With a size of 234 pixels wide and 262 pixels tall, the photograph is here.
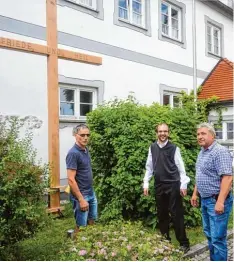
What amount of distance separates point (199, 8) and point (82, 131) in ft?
33.1

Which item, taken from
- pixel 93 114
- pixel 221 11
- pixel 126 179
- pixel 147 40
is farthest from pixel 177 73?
pixel 126 179

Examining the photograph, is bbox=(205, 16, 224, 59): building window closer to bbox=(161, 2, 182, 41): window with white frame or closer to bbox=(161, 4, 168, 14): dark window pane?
bbox=(161, 2, 182, 41): window with white frame

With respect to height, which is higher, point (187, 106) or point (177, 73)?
point (177, 73)

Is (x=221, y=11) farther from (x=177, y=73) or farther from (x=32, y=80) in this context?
(x=32, y=80)

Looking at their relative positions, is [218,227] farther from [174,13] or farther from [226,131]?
[174,13]

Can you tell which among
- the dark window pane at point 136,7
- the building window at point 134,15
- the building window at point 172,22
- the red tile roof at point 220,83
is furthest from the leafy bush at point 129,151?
the red tile roof at point 220,83

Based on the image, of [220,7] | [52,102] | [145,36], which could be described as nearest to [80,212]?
[52,102]

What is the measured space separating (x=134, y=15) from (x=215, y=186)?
771 cm

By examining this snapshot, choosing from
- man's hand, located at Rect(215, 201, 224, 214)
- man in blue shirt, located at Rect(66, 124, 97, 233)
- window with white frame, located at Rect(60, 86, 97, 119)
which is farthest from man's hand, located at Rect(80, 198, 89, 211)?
window with white frame, located at Rect(60, 86, 97, 119)

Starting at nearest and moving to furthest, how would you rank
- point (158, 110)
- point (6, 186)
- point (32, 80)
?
point (6, 186) < point (158, 110) < point (32, 80)

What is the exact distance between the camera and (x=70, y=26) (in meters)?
8.30

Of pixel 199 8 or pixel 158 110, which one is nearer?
pixel 158 110

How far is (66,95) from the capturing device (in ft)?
27.6

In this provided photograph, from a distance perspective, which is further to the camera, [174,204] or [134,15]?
[134,15]
